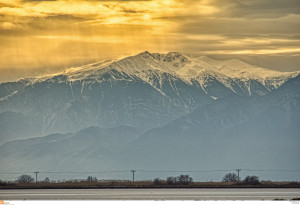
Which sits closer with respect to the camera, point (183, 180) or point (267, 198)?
point (267, 198)

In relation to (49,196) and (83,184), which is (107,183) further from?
(49,196)

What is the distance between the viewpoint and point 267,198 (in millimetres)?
106562

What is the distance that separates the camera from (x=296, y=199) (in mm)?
101562

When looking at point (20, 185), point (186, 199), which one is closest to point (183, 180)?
point (20, 185)

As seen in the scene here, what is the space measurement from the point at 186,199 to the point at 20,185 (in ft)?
144

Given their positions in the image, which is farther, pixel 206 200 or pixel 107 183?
pixel 107 183

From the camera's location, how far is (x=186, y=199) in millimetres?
106062
